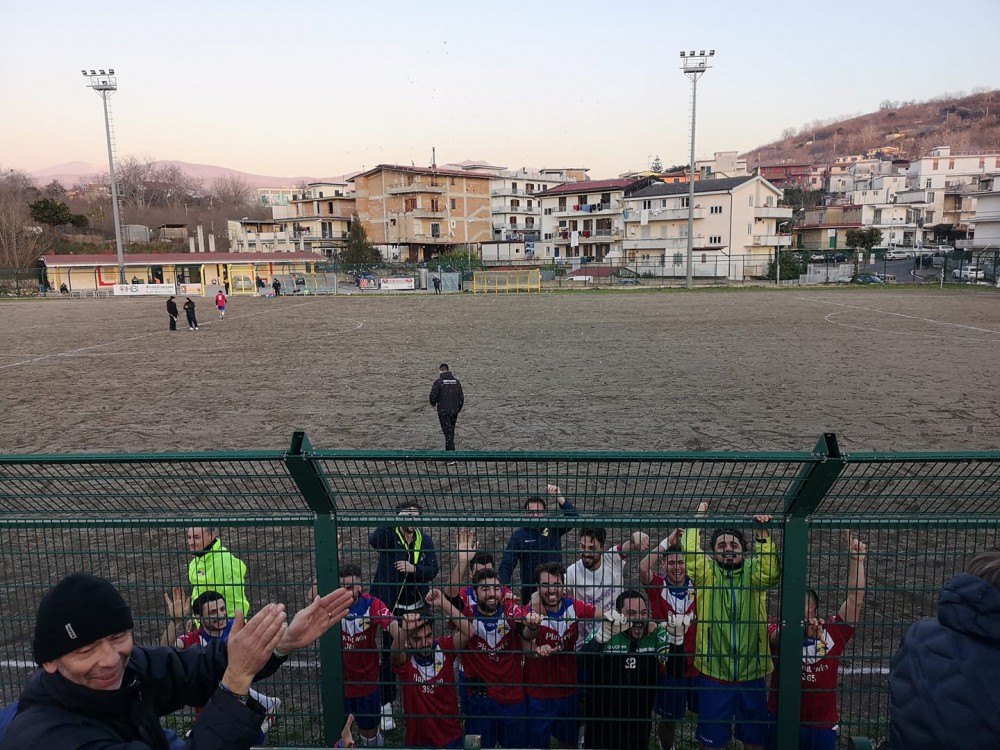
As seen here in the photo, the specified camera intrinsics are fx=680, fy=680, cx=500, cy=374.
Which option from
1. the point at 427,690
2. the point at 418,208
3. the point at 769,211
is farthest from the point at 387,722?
the point at 418,208

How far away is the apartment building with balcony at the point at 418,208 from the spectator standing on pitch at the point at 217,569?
77.2 m

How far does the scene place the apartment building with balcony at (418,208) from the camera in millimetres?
80062

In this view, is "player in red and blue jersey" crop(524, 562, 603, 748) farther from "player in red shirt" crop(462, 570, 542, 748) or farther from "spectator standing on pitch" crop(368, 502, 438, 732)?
"spectator standing on pitch" crop(368, 502, 438, 732)

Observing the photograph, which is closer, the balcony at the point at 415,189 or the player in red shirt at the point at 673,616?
the player in red shirt at the point at 673,616

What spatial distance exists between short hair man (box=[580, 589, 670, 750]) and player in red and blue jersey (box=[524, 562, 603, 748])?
99mm

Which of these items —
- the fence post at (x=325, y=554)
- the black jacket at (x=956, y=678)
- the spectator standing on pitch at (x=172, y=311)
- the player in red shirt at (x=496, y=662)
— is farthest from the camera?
the spectator standing on pitch at (x=172, y=311)

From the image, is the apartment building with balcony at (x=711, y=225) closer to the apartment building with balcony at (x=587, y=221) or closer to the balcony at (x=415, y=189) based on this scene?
the apartment building with balcony at (x=587, y=221)

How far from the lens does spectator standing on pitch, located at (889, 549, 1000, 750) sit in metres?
2.04

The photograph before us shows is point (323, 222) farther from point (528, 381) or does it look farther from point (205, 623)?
point (205, 623)

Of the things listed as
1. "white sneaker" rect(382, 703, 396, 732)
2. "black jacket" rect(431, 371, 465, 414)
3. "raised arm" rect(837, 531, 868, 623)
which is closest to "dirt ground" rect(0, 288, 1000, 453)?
"black jacket" rect(431, 371, 465, 414)

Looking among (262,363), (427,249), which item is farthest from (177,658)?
(427,249)

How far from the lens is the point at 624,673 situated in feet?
11.5

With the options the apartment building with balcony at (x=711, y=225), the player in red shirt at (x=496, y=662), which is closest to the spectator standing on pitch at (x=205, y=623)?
the player in red shirt at (x=496, y=662)

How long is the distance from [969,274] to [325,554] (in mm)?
56480
